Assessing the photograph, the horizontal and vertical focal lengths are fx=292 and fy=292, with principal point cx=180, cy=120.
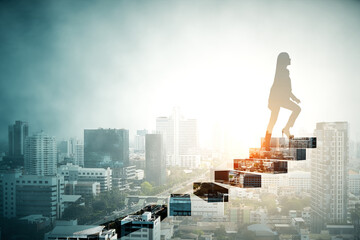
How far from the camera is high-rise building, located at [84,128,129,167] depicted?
11.6 feet

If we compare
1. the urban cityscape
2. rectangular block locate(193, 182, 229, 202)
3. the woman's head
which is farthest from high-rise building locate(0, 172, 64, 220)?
the woman's head

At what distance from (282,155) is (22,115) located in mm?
2728

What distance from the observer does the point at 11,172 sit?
315 cm

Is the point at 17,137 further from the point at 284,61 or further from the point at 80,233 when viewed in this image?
the point at 284,61

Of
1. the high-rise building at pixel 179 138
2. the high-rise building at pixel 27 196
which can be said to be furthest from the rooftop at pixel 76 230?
the high-rise building at pixel 179 138

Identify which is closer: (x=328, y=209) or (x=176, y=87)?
(x=328, y=209)

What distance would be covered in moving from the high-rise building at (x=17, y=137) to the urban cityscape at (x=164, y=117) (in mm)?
10

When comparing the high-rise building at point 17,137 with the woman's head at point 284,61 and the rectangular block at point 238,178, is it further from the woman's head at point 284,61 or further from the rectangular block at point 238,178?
the woman's head at point 284,61

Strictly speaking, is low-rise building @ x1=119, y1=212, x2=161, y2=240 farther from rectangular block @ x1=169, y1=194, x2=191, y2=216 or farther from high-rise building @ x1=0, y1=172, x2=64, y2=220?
high-rise building @ x1=0, y1=172, x2=64, y2=220

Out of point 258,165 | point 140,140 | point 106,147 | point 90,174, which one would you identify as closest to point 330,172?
point 258,165

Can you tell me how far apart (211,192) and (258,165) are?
0.52 meters

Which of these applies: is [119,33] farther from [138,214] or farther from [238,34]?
[138,214]

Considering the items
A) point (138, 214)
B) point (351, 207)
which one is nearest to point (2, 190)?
point (138, 214)

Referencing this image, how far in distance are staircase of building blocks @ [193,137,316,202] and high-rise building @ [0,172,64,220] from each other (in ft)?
5.26
